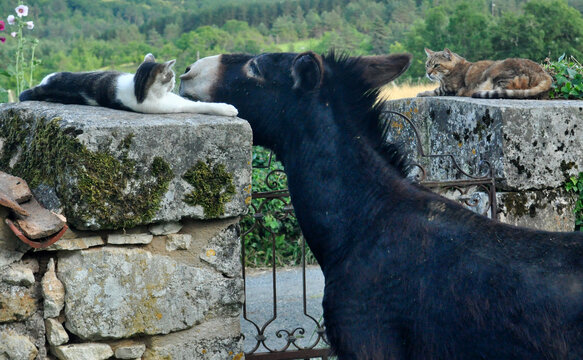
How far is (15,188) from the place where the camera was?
97.8 inches

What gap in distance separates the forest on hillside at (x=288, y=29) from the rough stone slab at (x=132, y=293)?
16849 mm

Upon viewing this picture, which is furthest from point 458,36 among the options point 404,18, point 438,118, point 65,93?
point 65,93

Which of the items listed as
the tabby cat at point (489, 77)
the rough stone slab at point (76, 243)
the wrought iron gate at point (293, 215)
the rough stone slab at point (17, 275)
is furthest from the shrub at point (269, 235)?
the rough stone slab at point (17, 275)

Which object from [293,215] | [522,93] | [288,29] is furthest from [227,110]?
[288,29]

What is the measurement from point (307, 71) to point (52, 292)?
137 centimetres

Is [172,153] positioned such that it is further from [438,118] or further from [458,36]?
[458,36]

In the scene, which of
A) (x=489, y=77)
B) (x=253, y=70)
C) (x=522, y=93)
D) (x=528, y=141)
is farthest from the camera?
(x=489, y=77)

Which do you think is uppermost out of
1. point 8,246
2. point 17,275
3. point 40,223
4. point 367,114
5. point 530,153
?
point 367,114

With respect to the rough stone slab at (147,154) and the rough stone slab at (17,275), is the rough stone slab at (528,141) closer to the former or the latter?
the rough stone slab at (147,154)

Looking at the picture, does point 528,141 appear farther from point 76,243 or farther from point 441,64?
point 441,64

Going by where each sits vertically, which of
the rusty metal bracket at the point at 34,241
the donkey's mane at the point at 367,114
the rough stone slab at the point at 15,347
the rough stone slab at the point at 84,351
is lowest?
the rough stone slab at the point at 84,351

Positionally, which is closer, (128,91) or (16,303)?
(16,303)

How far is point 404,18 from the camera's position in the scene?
1522 inches

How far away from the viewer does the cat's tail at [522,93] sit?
5.56 meters
